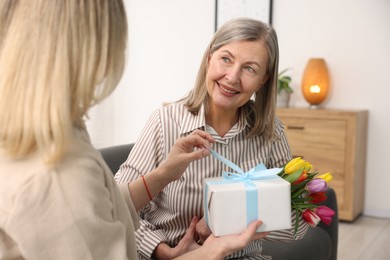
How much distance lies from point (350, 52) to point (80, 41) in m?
3.88

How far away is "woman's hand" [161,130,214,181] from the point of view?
1590 mm

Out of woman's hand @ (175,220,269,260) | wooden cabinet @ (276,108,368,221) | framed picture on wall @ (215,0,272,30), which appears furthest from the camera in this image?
framed picture on wall @ (215,0,272,30)

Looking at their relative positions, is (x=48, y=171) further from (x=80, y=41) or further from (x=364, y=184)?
(x=364, y=184)

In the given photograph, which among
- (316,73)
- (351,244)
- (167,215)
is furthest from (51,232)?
(316,73)

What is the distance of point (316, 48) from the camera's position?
4.63 m

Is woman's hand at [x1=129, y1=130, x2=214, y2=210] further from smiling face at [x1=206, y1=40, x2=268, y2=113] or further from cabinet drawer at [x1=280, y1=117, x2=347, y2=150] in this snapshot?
cabinet drawer at [x1=280, y1=117, x2=347, y2=150]

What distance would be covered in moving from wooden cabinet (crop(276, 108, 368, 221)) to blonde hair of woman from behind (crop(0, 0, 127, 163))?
347cm

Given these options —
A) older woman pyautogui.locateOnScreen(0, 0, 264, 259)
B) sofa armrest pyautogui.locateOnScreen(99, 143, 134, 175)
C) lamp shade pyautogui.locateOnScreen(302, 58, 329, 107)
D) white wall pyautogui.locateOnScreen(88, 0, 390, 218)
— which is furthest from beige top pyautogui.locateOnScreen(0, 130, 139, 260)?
white wall pyautogui.locateOnScreen(88, 0, 390, 218)

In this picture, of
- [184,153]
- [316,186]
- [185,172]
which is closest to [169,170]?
[184,153]

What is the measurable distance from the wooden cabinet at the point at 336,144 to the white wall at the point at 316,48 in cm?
17

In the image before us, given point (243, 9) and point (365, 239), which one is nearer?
point (365, 239)

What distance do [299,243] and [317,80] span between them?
2.42 metres

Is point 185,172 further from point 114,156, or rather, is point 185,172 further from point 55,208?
point 55,208

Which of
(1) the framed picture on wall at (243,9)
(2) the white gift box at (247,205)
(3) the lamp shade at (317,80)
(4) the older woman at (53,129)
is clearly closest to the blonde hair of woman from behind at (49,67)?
(4) the older woman at (53,129)
